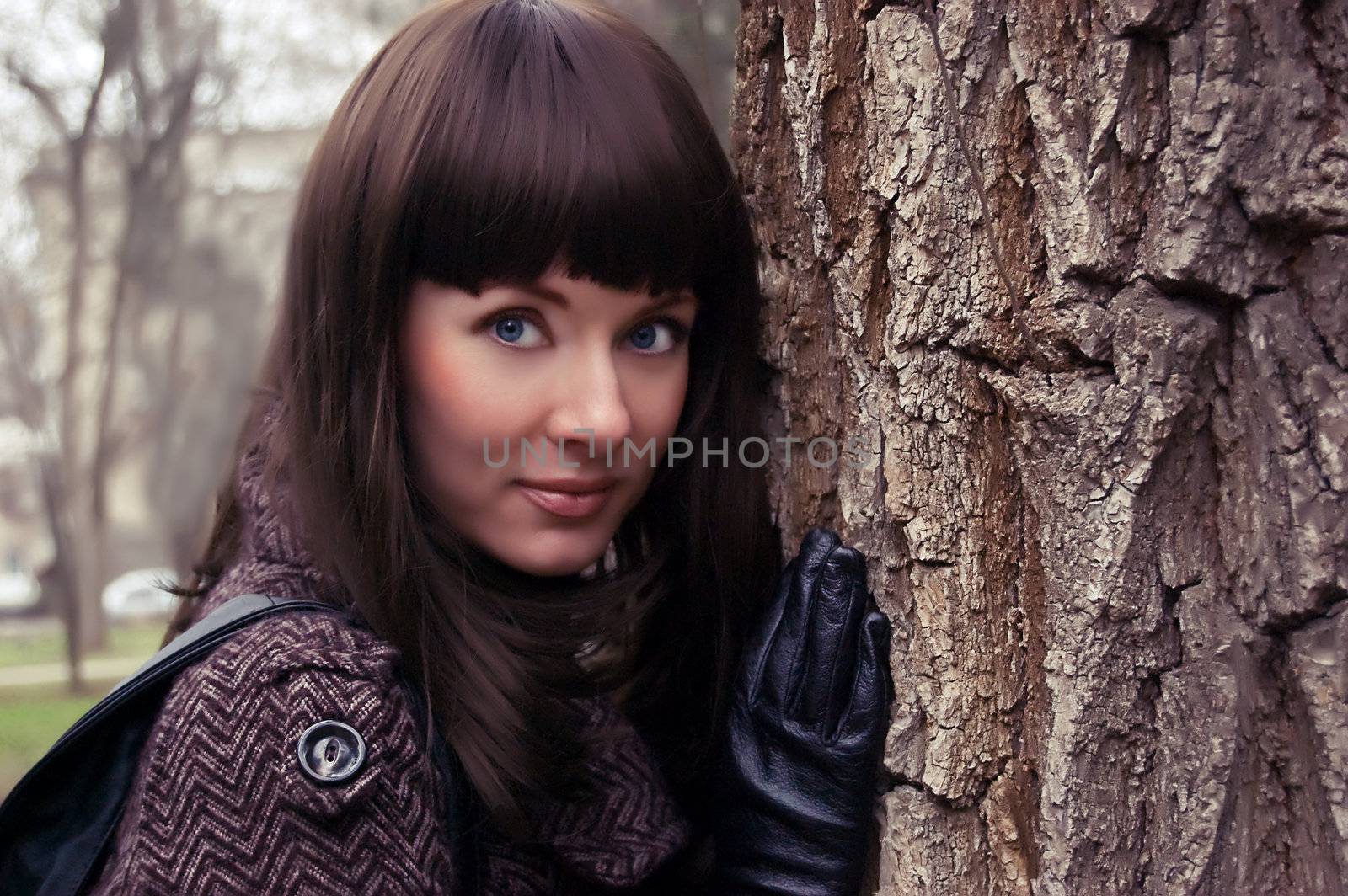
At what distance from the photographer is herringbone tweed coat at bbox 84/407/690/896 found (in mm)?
1229

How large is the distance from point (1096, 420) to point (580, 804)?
0.88m

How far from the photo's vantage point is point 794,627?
1.54m

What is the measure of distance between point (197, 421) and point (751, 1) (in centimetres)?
1252

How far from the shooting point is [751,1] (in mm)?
1645

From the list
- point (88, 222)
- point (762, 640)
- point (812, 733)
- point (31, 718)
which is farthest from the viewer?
point (31, 718)

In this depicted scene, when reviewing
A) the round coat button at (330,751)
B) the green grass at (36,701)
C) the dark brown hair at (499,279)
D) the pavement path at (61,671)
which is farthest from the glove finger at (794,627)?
the pavement path at (61,671)

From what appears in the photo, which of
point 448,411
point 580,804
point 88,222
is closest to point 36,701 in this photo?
point 88,222

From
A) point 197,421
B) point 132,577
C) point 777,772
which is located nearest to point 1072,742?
point 777,772

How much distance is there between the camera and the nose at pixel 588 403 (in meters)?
1.46

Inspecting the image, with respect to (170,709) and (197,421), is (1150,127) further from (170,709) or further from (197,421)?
(197,421)

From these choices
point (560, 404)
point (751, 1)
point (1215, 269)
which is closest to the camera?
point (1215, 269)

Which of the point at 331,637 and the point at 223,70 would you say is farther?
the point at 223,70

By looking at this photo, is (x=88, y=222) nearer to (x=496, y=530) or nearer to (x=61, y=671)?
(x=61, y=671)

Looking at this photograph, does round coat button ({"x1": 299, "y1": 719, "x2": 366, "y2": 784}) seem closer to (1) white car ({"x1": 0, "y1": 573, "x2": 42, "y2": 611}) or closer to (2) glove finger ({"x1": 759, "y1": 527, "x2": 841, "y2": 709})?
(2) glove finger ({"x1": 759, "y1": 527, "x2": 841, "y2": 709})
